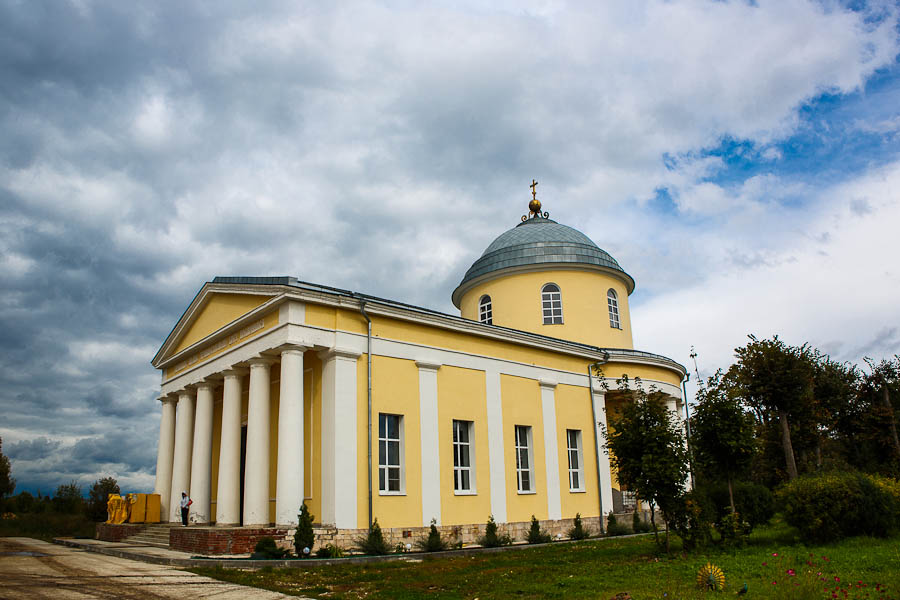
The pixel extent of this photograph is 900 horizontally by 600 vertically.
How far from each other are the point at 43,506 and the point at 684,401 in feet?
111

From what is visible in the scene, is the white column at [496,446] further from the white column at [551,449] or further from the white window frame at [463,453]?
the white column at [551,449]

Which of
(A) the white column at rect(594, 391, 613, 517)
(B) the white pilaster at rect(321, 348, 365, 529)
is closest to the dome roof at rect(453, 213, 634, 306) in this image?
(A) the white column at rect(594, 391, 613, 517)

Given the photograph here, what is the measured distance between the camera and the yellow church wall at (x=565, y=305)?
27.1 meters

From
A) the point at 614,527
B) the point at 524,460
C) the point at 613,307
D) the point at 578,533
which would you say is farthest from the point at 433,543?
the point at 613,307

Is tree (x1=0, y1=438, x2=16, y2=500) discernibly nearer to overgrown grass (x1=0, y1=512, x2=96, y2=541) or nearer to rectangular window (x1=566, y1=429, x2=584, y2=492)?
overgrown grass (x1=0, y1=512, x2=96, y2=541)

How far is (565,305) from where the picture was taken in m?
27.3

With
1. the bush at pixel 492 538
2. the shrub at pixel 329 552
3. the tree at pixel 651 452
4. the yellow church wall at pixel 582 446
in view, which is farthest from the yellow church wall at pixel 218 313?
the yellow church wall at pixel 582 446

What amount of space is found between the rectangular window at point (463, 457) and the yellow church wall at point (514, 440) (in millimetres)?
1434

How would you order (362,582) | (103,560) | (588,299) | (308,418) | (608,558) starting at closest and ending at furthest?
(362,582) → (608,558) → (103,560) → (308,418) → (588,299)

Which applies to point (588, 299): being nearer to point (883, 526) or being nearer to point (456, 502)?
point (456, 502)

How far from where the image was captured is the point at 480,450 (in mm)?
20000

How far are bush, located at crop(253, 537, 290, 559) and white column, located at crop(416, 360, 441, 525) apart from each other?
14.3ft

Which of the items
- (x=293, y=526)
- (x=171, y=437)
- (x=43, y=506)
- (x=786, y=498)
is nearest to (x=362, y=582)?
(x=293, y=526)

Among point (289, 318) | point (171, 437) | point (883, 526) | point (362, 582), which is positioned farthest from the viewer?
point (171, 437)
